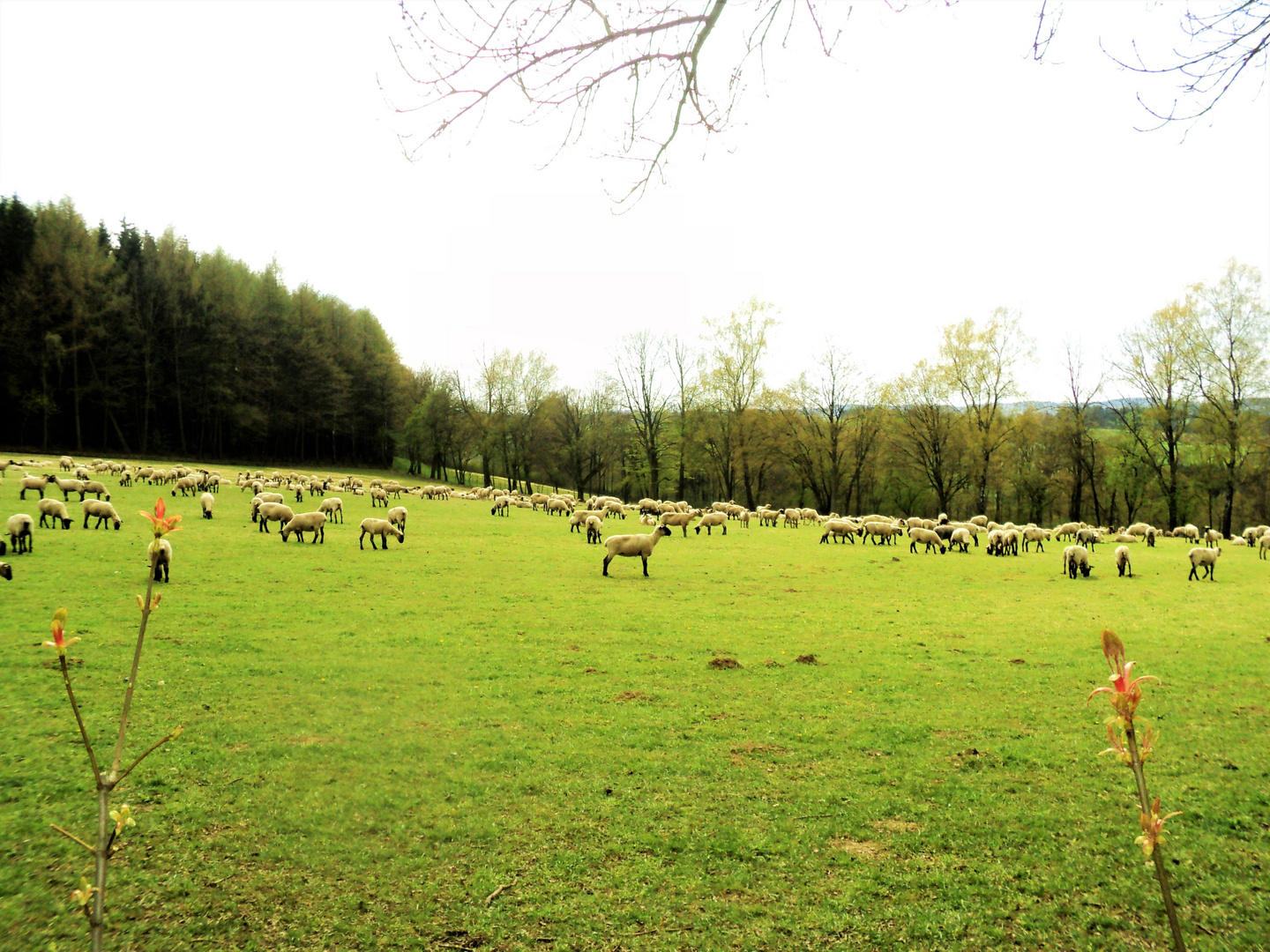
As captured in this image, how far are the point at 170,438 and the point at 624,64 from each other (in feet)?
241

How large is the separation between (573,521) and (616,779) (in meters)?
23.8

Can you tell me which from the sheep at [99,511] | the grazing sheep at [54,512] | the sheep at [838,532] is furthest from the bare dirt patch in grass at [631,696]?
the sheep at [838,532]

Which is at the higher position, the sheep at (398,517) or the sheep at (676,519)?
the sheep at (398,517)

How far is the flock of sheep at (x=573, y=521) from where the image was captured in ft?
65.8

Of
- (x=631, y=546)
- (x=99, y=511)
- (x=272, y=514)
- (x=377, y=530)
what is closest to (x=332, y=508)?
(x=272, y=514)

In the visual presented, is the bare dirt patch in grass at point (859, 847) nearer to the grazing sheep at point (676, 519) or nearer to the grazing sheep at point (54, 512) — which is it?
the grazing sheep at point (54, 512)

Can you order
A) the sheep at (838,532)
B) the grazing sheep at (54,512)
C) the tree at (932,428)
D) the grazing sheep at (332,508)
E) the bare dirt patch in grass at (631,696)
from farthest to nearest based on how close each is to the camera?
the tree at (932,428) → the sheep at (838,532) → the grazing sheep at (332,508) → the grazing sheep at (54,512) → the bare dirt patch in grass at (631,696)

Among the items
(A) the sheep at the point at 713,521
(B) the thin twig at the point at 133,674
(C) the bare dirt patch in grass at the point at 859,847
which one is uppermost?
(B) the thin twig at the point at 133,674

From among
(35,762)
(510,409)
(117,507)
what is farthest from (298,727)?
(510,409)

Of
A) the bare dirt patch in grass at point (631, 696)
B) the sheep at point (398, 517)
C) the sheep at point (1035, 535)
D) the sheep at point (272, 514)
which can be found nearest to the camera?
the bare dirt patch in grass at point (631, 696)

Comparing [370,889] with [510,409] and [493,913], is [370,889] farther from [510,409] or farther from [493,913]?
[510,409]

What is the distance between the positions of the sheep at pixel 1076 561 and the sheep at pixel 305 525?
22.6 meters

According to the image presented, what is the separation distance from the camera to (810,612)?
45.6 feet

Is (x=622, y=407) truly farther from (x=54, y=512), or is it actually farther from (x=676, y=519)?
(x=54, y=512)
